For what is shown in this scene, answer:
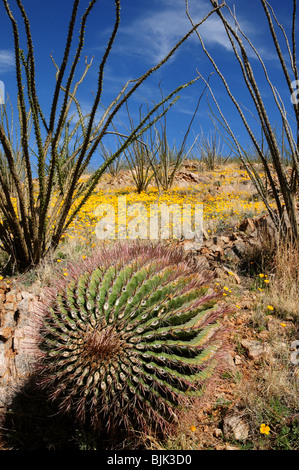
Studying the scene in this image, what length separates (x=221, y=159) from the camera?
1750 cm

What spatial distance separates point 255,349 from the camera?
2.81 m

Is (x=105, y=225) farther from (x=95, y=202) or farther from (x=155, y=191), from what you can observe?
(x=155, y=191)

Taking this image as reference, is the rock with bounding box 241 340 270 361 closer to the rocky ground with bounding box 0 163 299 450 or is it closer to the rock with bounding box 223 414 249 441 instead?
the rocky ground with bounding box 0 163 299 450

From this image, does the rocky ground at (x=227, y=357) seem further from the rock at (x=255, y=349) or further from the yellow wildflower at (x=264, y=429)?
the yellow wildflower at (x=264, y=429)

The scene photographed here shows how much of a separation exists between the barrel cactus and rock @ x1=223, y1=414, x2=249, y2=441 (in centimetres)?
44

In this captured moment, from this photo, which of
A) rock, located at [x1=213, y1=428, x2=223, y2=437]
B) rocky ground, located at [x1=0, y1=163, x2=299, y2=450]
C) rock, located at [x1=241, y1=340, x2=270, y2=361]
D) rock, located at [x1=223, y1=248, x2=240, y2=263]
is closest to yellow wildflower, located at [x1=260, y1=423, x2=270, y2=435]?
rocky ground, located at [x1=0, y1=163, x2=299, y2=450]

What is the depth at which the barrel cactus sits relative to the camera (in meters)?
1.83

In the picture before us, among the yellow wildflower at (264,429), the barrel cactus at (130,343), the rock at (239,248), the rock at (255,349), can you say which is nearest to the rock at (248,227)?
the rock at (239,248)

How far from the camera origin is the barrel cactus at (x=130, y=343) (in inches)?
71.9

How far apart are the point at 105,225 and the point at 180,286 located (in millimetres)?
4181

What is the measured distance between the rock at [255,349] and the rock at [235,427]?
24.8 inches

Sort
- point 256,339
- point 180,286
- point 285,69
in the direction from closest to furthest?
point 180,286, point 256,339, point 285,69

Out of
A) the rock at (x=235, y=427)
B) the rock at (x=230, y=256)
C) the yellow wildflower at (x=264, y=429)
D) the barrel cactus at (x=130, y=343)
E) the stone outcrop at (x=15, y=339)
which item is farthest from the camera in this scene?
the rock at (x=230, y=256)
